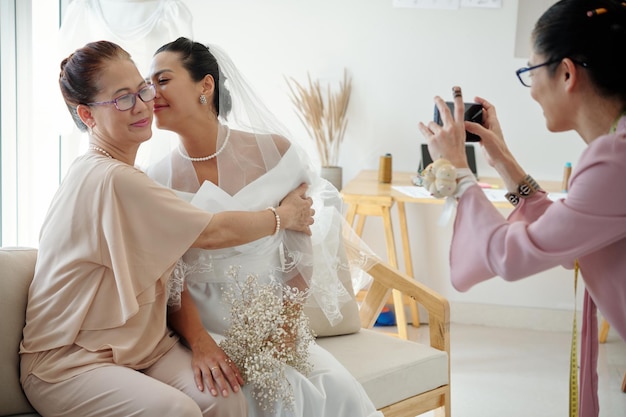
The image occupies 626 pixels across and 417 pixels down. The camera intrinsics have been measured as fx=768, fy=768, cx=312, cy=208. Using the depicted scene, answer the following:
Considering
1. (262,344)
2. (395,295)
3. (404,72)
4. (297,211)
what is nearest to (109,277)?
(262,344)

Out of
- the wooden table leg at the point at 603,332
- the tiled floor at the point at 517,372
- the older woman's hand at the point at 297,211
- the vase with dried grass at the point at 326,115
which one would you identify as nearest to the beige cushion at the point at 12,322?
the older woman's hand at the point at 297,211

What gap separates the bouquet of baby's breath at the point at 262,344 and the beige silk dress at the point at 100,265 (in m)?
0.24

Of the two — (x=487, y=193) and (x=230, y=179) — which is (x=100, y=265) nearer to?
(x=230, y=179)

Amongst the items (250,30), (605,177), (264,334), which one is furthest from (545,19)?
(250,30)

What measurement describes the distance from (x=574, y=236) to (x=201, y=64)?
1.43 m

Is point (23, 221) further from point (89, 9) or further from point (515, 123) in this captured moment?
point (515, 123)

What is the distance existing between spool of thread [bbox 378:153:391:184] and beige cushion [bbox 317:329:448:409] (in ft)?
5.43

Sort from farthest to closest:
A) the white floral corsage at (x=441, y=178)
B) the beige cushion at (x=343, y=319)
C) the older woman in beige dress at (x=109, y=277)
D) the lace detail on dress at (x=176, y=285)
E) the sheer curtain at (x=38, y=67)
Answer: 1. the sheer curtain at (x=38, y=67)
2. the beige cushion at (x=343, y=319)
3. the lace detail on dress at (x=176, y=285)
4. the older woman in beige dress at (x=109, y=277)
5. the white floral corsage at (x=441, y=178)

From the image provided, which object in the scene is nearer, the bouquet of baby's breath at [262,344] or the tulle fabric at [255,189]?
the bouquet of baby's breath at [262,344]

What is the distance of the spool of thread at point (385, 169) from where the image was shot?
170 inches

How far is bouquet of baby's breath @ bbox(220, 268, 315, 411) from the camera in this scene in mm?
2092

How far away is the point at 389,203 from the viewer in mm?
3980

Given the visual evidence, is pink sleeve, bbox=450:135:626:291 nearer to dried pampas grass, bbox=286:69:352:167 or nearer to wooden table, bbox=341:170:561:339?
wooden table, bbox=341:170:561:339

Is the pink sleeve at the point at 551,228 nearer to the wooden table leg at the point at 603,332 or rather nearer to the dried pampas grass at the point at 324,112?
the dried pampas grass at the point at 324,112
